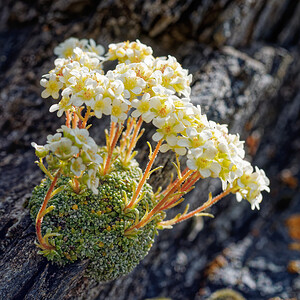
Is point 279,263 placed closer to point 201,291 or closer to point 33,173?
point 201,291

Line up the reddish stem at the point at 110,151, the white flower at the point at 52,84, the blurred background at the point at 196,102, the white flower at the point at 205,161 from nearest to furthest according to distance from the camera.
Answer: the white flower at the point at 205,161, the white flower at the point at 52,84, the reddish stem at the point at 110,151, the blurred background at the point at 196,102

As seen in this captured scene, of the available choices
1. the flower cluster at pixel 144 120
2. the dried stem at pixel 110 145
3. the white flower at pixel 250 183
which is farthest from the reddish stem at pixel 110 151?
the white flower at pixel 250 183

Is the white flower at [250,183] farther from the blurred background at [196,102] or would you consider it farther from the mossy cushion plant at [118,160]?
the blurred background at [196,102]

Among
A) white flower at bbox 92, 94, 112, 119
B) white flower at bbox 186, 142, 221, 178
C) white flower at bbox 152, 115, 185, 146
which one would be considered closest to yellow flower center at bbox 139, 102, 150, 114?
white flower at bbox 152, 115, 185, 146

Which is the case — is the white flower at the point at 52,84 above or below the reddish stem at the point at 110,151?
above

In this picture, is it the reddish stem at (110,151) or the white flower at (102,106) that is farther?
the reddish stem at (110,151)

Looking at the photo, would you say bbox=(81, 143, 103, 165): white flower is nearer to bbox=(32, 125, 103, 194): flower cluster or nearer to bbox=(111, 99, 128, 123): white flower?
bbox=(32, 125, 103, 194): flower cluster

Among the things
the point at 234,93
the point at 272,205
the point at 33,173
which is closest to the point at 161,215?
the point at 33,173
